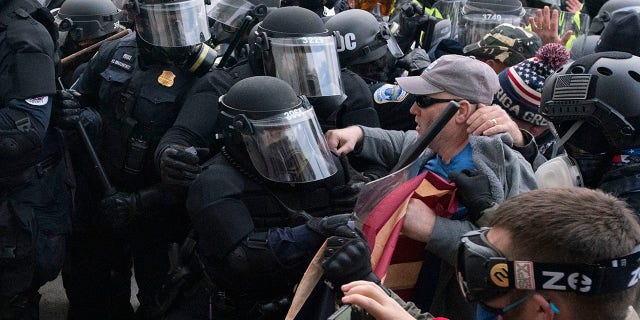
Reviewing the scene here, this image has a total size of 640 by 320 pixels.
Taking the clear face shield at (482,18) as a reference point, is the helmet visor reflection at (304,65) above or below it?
A: above

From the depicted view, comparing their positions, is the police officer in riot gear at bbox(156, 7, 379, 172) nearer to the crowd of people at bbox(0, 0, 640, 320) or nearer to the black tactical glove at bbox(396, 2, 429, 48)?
the crowd of people at bbox(0, 0, 640, 320)

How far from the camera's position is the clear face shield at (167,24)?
4.77 metres

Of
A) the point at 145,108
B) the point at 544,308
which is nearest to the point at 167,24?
the point at 145,108

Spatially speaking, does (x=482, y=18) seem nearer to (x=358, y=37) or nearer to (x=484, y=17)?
(x=484, y=17)

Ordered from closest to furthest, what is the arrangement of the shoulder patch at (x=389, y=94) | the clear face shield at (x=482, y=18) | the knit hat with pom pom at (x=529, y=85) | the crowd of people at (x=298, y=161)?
the crowd of people at (x=298, y=161) < the knit hat with pom pom at (x=529, y=85) < the shoulder patch at (x=389, y=94) < the clear face shield at (x=482, y=18)

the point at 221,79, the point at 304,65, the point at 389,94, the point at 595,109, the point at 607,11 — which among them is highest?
the point at 595,109

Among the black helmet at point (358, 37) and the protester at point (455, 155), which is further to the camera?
the black helmet at point (358, 37)

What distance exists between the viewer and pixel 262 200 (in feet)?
11.5

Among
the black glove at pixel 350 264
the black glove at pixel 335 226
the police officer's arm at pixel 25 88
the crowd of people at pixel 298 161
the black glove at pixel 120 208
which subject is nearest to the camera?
the crowd of people at pixel 298 161

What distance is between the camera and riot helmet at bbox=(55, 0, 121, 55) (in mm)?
5910

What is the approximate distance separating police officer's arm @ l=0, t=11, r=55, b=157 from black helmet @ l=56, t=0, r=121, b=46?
1.55 metres

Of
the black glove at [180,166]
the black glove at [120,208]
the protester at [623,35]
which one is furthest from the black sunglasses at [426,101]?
the black glove at [120,208]

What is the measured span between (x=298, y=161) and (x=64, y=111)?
167 cm

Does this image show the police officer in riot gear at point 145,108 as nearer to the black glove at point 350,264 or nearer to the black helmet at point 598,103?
the black glove at point 350,264
